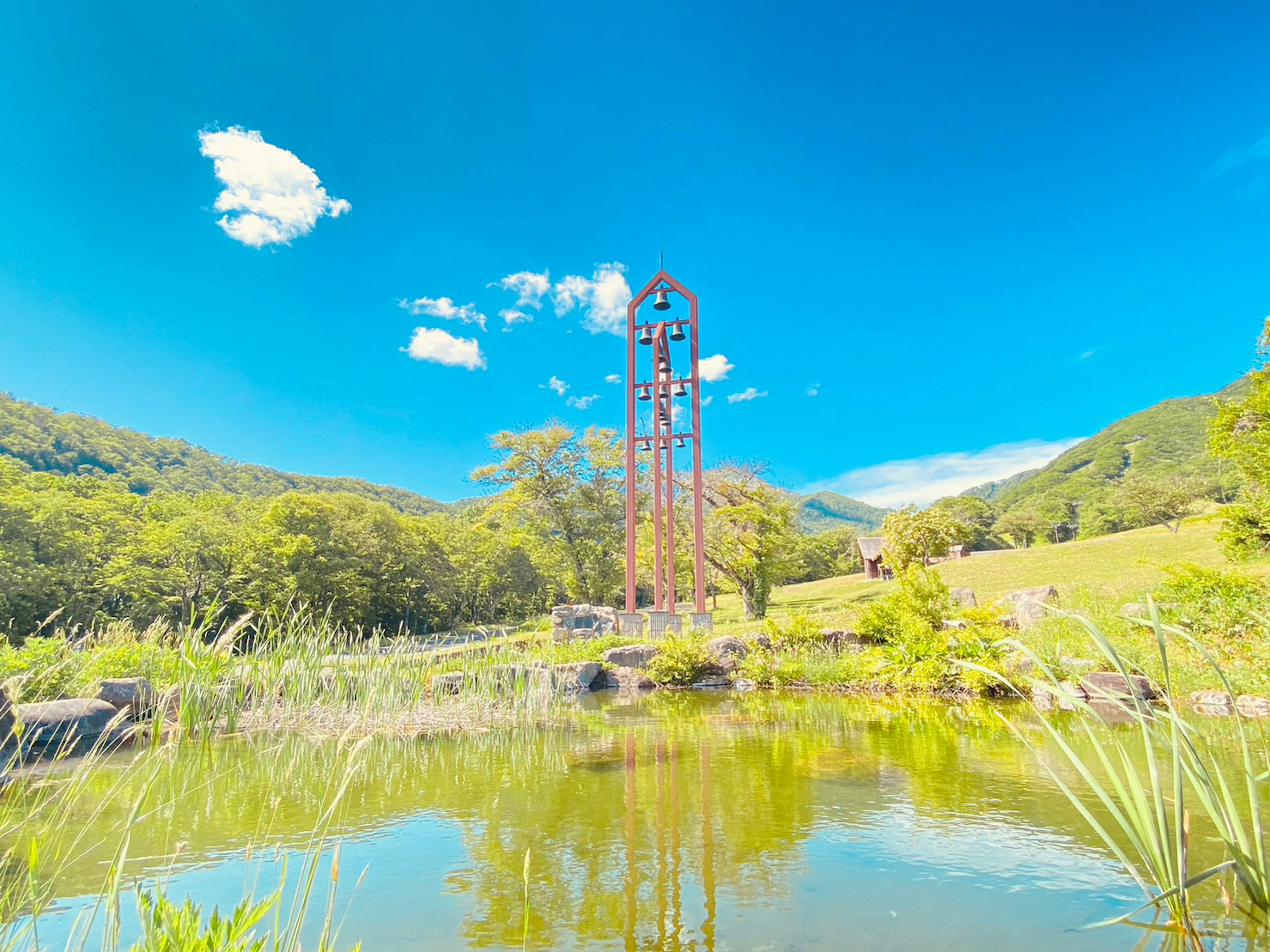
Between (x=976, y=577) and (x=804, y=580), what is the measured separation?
90.7ft

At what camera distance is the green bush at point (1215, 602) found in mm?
7664

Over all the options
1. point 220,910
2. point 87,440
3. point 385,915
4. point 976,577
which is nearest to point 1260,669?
point 385,915

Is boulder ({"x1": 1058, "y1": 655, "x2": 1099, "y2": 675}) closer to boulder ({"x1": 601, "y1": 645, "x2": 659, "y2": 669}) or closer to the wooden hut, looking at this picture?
boulder ({"x1": 601, "y1": 645, "x2": 659, "y2": 669})

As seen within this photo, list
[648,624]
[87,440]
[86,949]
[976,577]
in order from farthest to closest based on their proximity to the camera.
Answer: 1. [87,440]
2. [976,577]
3. [648,624]
4. [86,949]

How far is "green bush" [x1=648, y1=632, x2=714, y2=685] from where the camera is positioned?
36.6 feet

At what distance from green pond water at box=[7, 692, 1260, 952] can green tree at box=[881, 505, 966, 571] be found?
57.9 ft

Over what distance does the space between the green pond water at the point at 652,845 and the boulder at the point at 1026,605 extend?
17.2ft

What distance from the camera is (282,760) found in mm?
5617

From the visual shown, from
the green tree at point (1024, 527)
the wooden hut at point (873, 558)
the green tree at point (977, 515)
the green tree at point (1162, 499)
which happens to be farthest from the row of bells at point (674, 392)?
the green tree at point (1024, 527)

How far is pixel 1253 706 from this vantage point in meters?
6.46

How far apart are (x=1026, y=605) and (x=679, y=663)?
20.0 feet

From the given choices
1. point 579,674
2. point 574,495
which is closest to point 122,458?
point 574,495

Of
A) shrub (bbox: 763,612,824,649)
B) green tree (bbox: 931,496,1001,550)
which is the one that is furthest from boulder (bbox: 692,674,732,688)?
green tree (bbox: 931,496,1001,550)

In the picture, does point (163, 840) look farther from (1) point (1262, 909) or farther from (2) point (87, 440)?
(2) point (87, 440)
